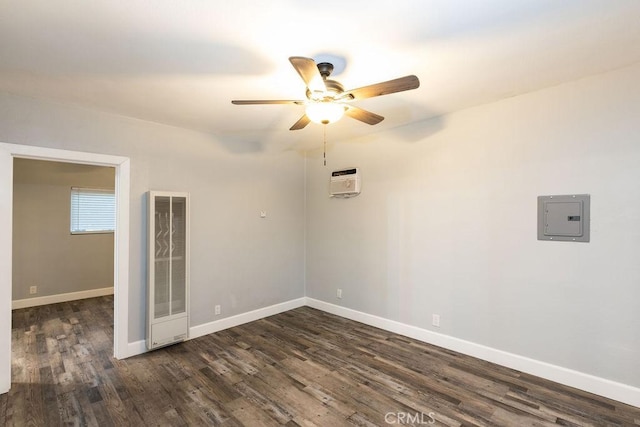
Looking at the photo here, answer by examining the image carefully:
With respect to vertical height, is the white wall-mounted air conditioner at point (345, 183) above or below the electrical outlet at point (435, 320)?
above

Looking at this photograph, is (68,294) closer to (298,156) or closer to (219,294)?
(219,294)

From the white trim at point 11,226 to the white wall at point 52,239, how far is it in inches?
115

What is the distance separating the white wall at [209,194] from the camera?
2881mm

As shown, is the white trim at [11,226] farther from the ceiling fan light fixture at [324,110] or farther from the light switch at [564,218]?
the light switch at [564,218]

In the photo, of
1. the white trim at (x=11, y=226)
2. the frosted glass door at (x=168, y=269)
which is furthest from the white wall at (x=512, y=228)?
the white trim at (x=11, y=226)

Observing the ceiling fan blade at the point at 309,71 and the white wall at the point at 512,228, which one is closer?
the ceiling fan blade at the point at 309,71

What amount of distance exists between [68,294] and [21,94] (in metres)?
3.97

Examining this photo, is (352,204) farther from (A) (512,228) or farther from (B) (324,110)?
(B) (324,110)

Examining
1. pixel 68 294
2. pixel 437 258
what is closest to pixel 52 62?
pixel 437 258

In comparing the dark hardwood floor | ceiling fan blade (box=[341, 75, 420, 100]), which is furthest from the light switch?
ceiling fan blade (box=[341, 75, 420, 100])

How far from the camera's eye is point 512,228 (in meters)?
2.88

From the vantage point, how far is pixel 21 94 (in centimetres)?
264

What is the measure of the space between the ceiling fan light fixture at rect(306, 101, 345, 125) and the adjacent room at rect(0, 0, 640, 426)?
0.05 feet

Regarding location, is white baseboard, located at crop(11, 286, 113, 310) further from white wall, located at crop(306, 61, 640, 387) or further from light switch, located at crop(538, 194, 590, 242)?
light switch, located at crop(538, 194, 590, 242)
